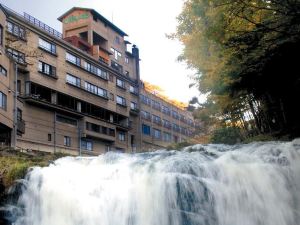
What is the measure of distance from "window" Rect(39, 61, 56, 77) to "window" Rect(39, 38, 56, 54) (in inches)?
64.7

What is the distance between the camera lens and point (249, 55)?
13844 millimetres

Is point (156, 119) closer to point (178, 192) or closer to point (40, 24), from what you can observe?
point (40, 24)

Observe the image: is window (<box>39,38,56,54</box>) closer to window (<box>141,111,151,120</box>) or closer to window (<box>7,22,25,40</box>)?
window (<box>7,22,25,40</box>)

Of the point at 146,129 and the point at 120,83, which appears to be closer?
the point at 120,83

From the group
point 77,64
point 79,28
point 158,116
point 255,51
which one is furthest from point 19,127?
point 158,116

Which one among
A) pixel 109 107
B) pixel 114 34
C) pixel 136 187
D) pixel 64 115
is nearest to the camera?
pixel 136 187

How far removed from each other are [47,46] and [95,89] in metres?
9.84

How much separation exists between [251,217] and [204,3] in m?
7.06

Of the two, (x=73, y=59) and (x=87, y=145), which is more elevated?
(x=73, y=59)

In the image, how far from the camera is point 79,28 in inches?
2130

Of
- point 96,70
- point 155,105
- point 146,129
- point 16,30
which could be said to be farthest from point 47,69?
point 155,105

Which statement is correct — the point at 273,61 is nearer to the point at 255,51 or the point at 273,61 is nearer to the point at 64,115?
the point at 255,51

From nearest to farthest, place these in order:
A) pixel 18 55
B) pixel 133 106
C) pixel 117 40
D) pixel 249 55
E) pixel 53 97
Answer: pixel 249 55 → pixel 18 55 → pixel 53 97 → pixel 117 40 → pixel 133 106

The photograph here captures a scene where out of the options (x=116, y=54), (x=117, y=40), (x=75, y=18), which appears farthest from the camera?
(x=117, y=40)
